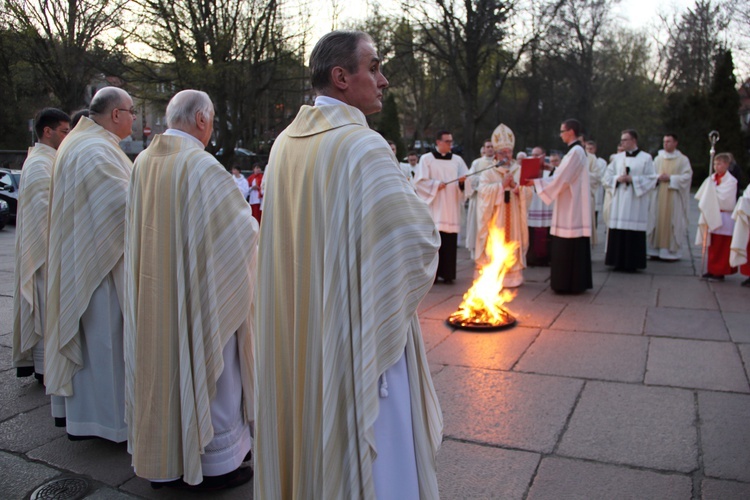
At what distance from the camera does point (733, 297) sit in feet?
25.0

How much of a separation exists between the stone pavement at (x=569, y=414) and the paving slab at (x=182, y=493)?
0.03 ft

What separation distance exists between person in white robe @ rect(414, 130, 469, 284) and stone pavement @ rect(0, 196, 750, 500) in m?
2.03

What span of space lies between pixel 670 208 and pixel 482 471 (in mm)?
8698

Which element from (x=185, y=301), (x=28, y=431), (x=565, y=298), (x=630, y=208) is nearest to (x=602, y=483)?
(x=185, y=301)

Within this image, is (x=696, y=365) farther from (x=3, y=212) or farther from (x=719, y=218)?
(x=3, y=212)

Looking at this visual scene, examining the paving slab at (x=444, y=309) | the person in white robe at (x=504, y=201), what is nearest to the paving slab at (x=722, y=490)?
the paving slab at (x=444, y=309)

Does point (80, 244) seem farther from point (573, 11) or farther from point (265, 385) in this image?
point (573, 11)

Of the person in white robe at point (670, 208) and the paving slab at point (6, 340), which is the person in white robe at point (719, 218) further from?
the paving slab at point (6, 340)

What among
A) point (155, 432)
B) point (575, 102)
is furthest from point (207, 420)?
point (575, 102)

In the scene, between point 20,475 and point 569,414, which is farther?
point 569,414

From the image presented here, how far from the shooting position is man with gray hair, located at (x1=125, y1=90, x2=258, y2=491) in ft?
9.64

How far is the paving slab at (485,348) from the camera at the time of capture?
5.16 meters

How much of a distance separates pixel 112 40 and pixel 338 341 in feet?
63.9

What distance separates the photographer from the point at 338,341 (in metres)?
2.04
